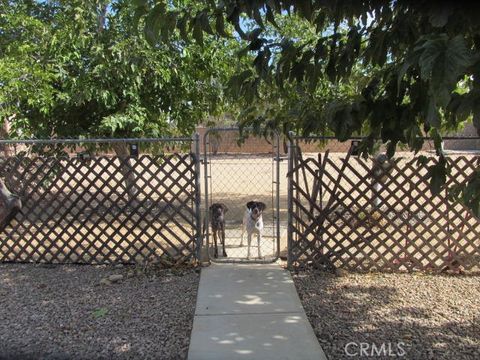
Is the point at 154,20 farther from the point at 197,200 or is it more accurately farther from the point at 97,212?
the point at 97,212

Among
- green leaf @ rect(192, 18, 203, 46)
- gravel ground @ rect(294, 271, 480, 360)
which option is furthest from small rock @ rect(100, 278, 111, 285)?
green leaf @ rect(192, 18, 203, 46)

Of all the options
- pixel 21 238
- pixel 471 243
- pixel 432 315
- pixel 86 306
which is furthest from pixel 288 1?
pixel 21 238

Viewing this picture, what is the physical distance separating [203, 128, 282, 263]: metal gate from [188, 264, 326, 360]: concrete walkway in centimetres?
62

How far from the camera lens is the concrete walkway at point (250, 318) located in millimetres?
3463

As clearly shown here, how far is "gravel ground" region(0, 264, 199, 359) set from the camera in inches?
140

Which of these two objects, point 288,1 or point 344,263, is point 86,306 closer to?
point 344,263

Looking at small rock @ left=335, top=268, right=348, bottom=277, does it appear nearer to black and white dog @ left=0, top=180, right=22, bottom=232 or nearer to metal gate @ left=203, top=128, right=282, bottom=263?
metal gate @ left=203, top=128, right=282, bottom=263

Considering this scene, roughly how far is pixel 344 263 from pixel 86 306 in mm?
2878

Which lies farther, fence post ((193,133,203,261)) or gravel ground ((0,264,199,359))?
fence post ((193,133,203,261))

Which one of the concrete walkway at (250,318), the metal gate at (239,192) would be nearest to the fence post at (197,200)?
the metal gate at (239,192)

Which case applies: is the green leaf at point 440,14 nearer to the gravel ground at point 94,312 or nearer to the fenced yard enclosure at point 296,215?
the gravel ground at point 94,312

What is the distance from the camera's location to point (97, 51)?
6.70m

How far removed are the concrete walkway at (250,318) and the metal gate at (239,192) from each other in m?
0.62

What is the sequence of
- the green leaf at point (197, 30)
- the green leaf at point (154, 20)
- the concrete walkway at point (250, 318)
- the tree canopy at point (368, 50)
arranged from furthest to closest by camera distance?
the concrete walkway at point (250, 318) → the green leaf at point (197, 30) → the green leaf at point (154, 20) → the tree canopy at point (368, 50)
